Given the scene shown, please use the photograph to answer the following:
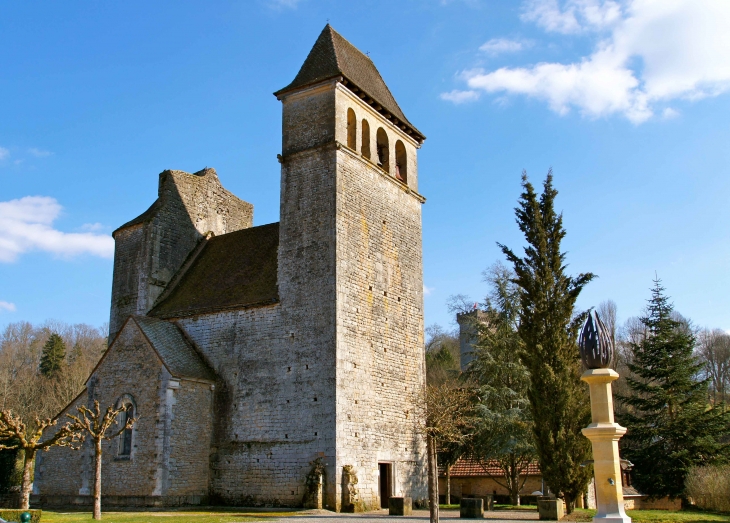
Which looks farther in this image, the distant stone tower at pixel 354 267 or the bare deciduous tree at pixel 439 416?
the distant stone tower at pixel 354 267

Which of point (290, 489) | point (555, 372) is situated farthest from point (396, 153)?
point (290, 489)

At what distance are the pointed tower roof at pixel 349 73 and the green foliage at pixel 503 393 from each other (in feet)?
26.6

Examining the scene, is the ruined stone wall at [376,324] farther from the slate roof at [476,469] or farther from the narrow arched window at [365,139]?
the slate roof at [476,469]

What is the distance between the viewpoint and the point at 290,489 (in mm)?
21266

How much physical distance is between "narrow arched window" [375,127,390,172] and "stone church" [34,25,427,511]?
4 centimetres

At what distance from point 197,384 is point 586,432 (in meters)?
14.9

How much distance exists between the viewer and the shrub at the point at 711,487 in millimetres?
22406

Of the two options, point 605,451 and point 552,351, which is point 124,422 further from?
point 605,451

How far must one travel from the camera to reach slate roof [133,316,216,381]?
22.7 meters

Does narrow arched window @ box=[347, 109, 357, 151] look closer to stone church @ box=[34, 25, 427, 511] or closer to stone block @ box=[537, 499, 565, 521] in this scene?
stone church @ box=[34, 25, 427, 511]

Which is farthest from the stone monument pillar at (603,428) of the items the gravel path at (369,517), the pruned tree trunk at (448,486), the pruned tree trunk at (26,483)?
the pruned tree trunk at (448,486)

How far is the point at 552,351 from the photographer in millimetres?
19891

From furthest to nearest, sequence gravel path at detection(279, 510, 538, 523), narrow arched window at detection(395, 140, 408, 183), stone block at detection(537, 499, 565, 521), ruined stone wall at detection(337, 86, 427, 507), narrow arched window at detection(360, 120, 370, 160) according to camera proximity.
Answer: narrow arched window at detection(395, 140, 408, 183) → narrow arched window at detection(360, 120, 370, 160) → ruined stone wall at detection(337, 86, 427, 507) → stone block at detection(537, 499, 565, 521) → gravel path at detection(279, 510, 538, 523)

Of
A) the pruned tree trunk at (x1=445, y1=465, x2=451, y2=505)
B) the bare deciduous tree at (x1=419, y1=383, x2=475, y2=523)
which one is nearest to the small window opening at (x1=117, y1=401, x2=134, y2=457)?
the bare deciduous tree at (x1=419, y1=383, x2=475, y2=523)
